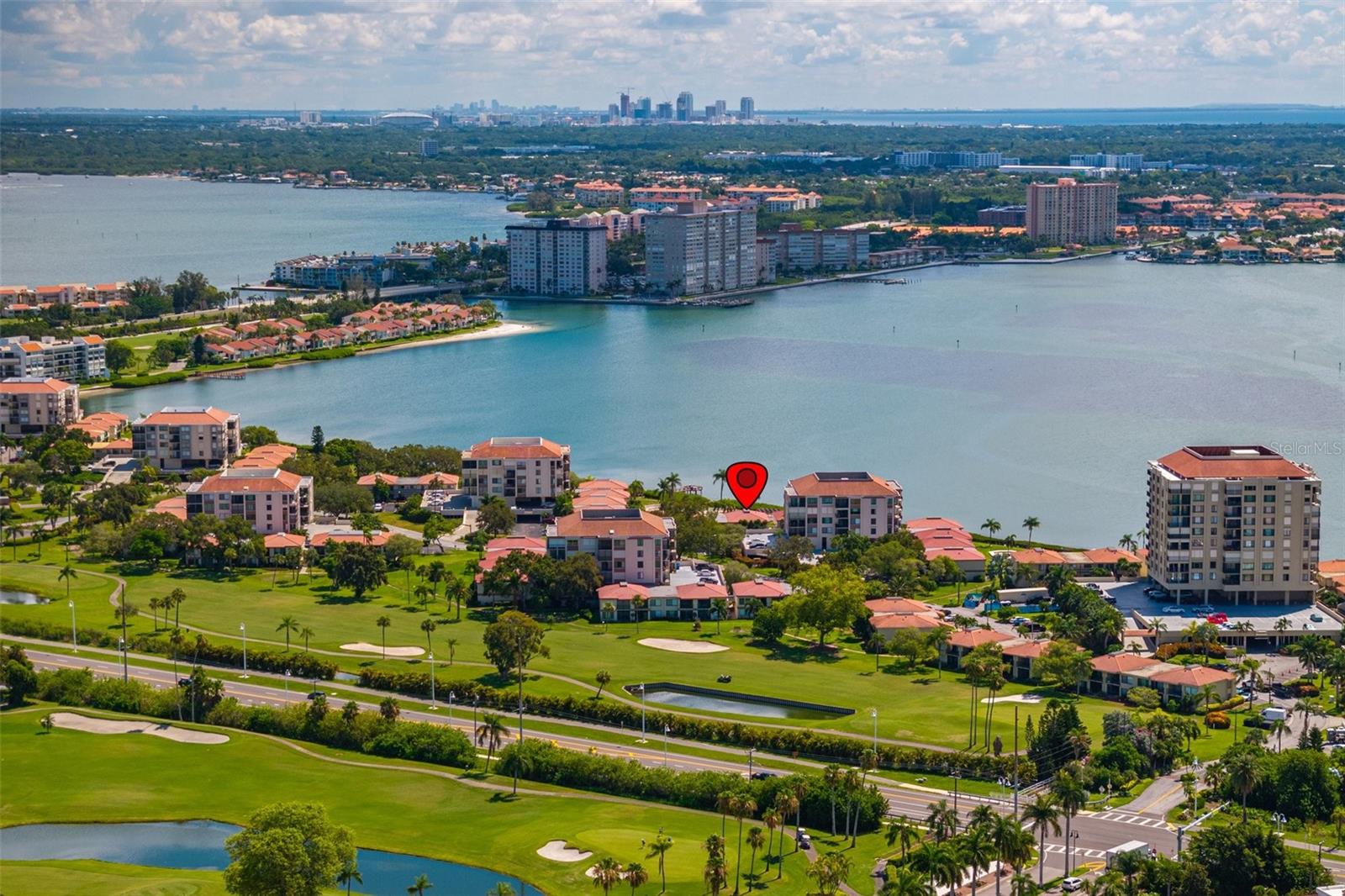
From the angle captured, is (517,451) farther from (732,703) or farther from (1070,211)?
(1070,211)

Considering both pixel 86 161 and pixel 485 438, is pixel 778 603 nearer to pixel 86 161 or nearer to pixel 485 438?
pixel 485 438

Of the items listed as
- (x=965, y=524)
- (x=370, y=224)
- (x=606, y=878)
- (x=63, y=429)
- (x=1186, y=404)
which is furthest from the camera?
(x=370, y=224)

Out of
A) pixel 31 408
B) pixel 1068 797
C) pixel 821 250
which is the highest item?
pixel 821 250

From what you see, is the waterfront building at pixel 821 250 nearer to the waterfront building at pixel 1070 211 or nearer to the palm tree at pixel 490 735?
the waterfront building at pixel 1070 211

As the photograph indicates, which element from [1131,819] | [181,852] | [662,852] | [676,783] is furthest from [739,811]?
[181,852]

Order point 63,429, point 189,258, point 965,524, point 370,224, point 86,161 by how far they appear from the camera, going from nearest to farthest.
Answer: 1. point 965,524
2. point 63,429
3. point 189,258
4. point 370,224
5. point 86,161

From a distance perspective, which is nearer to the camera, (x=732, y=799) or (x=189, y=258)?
(x=732, y=799)

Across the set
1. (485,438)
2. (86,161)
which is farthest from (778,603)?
(86,161)

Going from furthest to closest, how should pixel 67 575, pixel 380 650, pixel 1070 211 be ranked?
pixel 1070 211 → pixel 67 575 → pixel 380 650
